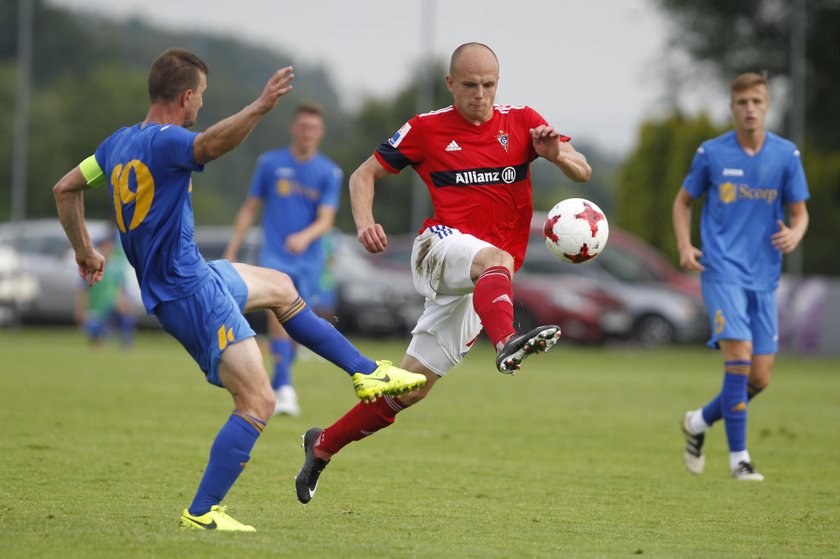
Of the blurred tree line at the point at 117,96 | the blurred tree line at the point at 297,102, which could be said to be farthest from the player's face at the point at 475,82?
the blurred tree line at the point at 297,102

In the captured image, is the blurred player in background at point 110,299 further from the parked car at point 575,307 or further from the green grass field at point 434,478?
the parked car at point 575,307

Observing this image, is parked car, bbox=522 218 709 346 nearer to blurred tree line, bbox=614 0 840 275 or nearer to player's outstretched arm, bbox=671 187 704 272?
blurred tree line, bbox=614 0 840 275

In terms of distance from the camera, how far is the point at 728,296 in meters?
8.25

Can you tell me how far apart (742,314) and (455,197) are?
2.61 meters

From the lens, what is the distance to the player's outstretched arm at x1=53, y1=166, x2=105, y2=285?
5789 mm

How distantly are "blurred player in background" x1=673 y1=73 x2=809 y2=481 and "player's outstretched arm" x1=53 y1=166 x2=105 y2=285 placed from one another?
4.04 metres

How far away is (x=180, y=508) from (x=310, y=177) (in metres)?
5.76

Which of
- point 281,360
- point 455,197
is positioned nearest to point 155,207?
point 455,197

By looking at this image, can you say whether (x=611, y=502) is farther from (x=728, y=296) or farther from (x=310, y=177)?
(x=310, y=177)

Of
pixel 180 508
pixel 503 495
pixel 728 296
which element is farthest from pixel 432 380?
pixel 728 296

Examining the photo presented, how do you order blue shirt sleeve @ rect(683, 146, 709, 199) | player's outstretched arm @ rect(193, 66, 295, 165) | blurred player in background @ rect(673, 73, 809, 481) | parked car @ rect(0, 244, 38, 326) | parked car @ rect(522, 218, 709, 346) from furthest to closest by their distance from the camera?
1. parked car @ rect(0, 244, 38, 326)
2. parked car @ rect(522, 218, 709, 346)
3. blue shirt sleeve @ rect(683, 146, 709, 199)
4. blurred player in background @ rect(673, 73, 809, 481)
5. player's outstretched arm @ rect(193, 66, 295, 165)

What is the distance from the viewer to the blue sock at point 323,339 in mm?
5805

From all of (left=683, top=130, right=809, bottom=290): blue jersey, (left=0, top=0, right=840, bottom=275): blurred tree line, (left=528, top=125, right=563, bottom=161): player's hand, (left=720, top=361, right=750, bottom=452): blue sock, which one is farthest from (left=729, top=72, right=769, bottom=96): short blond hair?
(left=0, top=0, right=840, bottom=275): blurred tree line

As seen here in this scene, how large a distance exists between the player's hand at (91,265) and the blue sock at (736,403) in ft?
13.8
